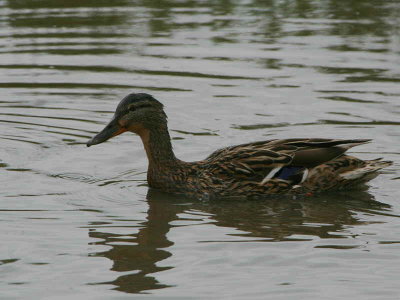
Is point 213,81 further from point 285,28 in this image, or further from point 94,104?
point 285,28

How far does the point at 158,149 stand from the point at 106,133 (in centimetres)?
61

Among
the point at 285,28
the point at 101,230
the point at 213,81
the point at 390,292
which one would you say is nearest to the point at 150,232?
the point at 101,230

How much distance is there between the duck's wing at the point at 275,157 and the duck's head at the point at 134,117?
819 mm

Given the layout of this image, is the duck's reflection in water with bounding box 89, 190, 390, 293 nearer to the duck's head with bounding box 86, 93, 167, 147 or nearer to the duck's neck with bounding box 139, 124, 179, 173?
the duck's neck with bounding box 139, 124, 179, 173

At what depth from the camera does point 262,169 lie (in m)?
10.2

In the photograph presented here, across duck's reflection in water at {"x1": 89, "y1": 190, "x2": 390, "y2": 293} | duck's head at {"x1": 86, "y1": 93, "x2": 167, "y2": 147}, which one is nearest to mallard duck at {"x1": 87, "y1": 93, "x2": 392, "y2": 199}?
duck's head at {"x1": 86, "y1": 93, "x2": 167, "y2": 147}

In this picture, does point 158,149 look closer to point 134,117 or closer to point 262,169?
point 134,117

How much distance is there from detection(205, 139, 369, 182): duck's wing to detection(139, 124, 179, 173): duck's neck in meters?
0.50

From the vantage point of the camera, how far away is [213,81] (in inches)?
570

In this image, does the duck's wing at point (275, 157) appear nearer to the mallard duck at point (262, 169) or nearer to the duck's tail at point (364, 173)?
the mallard duck at point (262, 169)

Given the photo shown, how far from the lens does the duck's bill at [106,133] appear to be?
10375 mm

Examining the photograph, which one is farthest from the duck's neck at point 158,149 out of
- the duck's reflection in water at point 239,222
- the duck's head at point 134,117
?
the duck's reflection in water at point 239,222

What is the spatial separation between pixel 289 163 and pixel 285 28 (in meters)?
7.80

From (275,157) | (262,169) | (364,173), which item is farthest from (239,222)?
(364,173)
